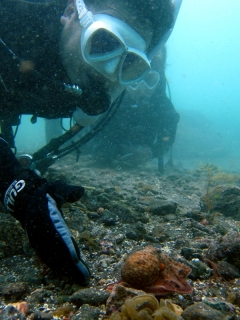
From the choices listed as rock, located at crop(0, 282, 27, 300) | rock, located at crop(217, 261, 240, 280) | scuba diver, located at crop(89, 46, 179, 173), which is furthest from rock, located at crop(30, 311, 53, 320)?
scuba diver, located at crop(89, 46, 179, 173)

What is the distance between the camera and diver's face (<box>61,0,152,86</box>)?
10.1 ft

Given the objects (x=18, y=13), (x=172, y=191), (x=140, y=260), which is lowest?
(x=172, y=191)

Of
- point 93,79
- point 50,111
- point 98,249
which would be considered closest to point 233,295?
point 98,249

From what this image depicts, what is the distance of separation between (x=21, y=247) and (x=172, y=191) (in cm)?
546

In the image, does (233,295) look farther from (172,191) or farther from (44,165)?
(172,191)

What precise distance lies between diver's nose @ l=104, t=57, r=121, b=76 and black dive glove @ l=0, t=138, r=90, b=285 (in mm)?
1862

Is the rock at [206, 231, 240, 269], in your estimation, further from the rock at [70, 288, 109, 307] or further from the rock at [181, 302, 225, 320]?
the rock at [70, 288, 109, 307]

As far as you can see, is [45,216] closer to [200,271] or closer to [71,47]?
[200,271]

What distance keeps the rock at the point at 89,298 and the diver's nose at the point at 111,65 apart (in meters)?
2.74

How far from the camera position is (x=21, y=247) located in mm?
2133

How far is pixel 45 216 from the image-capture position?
5.40 ft

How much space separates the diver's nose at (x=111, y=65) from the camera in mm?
3115

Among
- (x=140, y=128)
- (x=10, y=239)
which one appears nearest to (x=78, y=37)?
(x=10, y=239)

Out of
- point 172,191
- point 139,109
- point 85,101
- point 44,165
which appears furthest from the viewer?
point 139,109
